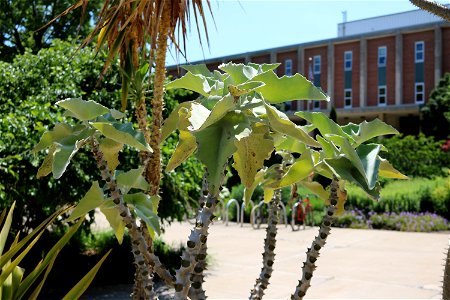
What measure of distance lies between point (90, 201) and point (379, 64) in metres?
40.9

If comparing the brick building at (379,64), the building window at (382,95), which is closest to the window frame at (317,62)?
the brick building at (379,64)

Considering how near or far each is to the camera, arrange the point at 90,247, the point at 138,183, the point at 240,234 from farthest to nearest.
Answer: the point at 240,234, the point at 90,247, the point at 138,183

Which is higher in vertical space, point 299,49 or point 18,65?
point 299,49

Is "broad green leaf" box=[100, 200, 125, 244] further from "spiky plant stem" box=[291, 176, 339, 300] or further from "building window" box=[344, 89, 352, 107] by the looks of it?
"building window" box=[344, 89, 352, 107]

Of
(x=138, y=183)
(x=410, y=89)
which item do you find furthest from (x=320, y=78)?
(x=138, y=183)

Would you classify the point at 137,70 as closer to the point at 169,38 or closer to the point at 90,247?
the point at 169,38

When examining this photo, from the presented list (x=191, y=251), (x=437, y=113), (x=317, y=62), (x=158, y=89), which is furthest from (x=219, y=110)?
(x=317, y=62)

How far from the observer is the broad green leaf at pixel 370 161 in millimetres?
1462

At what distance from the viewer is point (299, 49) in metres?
42.9

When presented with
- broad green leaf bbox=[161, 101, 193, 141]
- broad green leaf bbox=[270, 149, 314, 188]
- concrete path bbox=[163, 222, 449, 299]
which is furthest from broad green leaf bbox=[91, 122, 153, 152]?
concrete path bbox=[163, 222, 449, 299]

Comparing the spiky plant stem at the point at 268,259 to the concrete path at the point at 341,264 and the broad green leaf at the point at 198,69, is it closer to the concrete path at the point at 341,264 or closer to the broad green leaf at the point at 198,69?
the broad green leaf at the point at 198,69

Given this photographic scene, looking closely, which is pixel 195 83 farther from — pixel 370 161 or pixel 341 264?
pixel 341 264

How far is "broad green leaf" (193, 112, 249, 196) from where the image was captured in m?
1.43

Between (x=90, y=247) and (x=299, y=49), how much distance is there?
35642mm
